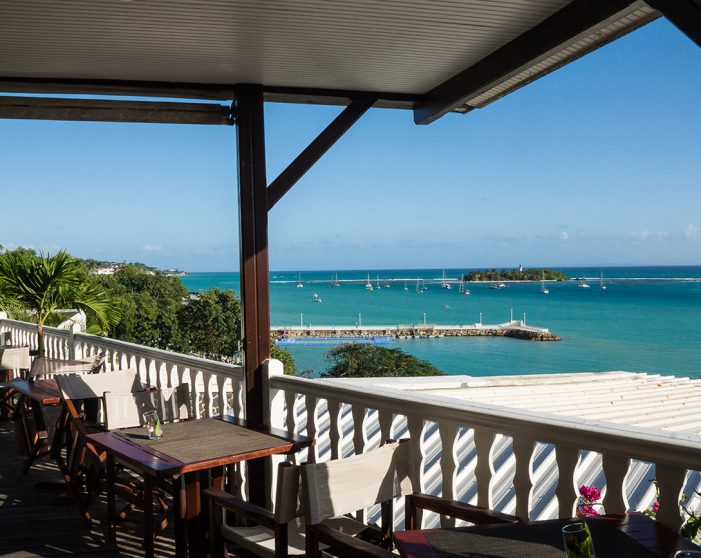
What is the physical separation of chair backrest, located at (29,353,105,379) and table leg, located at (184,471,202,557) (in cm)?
307

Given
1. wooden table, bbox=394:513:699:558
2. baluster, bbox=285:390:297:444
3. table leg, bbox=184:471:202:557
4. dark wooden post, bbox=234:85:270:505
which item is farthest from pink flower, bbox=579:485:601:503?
dark wooden post, bbox=234:85:270:505

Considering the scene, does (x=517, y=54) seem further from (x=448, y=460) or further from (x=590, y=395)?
(x=590, y=395)

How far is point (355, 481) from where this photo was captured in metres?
2.32

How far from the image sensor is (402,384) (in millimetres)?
9273

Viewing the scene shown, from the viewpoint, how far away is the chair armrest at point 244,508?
2381 mm

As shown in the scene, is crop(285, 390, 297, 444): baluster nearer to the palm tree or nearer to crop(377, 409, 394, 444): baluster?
crop(377, 409, 394, 444): baluster

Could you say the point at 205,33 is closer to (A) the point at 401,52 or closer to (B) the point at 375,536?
(A) the point at 401,52

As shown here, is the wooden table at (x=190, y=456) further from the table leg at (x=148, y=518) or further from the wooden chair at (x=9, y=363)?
the wooden chair at (x=9, y=363)

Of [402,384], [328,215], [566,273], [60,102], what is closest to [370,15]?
[60,102]

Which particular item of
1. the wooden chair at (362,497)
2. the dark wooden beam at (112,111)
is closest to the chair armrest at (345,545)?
the wooden chair at (362,497)

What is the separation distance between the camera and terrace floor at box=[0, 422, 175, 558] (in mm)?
3693

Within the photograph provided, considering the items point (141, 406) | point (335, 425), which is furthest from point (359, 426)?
point (141, 406)

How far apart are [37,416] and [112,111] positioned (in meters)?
2.30

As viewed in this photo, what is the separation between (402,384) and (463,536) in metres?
7.42
